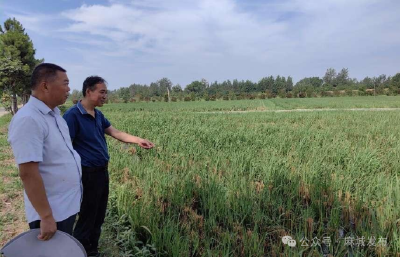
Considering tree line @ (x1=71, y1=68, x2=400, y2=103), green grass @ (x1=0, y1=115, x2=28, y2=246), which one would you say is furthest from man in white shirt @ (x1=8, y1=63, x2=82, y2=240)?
tree line @ (x1=71, y1=68, x2=400, y2=103)

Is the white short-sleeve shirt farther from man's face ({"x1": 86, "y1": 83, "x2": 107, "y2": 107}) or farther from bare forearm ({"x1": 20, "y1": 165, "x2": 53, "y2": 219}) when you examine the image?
man's face ({"x1": 86, "y1": 83, "x2": 107, "y2": 107})

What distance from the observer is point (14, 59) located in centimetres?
1505

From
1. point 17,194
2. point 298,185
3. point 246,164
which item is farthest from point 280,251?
point 17,194

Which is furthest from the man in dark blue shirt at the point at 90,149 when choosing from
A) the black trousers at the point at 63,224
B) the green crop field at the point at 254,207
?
the black trousers at the point at 63,224

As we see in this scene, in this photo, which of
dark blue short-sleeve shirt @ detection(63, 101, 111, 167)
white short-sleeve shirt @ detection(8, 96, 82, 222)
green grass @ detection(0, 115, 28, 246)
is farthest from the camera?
green grass @ detection(0, 115, 28, 246)

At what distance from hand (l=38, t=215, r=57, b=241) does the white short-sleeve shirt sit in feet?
0.43

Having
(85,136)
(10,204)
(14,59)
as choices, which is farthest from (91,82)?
(14,59)

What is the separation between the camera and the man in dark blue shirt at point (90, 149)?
6.55 ft

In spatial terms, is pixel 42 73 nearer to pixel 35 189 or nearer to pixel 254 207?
pixel 35 189

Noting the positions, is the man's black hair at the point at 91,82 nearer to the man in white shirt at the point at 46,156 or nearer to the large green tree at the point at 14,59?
the man in white shirt at the point at 46,156

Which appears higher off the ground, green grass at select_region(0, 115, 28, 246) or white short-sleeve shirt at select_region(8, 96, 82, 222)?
white short-sleeve shirt at select_region(8, 96, 82, 222)

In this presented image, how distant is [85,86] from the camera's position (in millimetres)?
2033

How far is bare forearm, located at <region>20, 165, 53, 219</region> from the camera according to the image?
3.95 feet

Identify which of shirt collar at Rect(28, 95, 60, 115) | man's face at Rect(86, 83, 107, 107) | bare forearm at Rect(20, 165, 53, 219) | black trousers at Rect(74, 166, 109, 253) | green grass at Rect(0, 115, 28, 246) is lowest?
green grass at Rect(0, 115, 28, 246)
